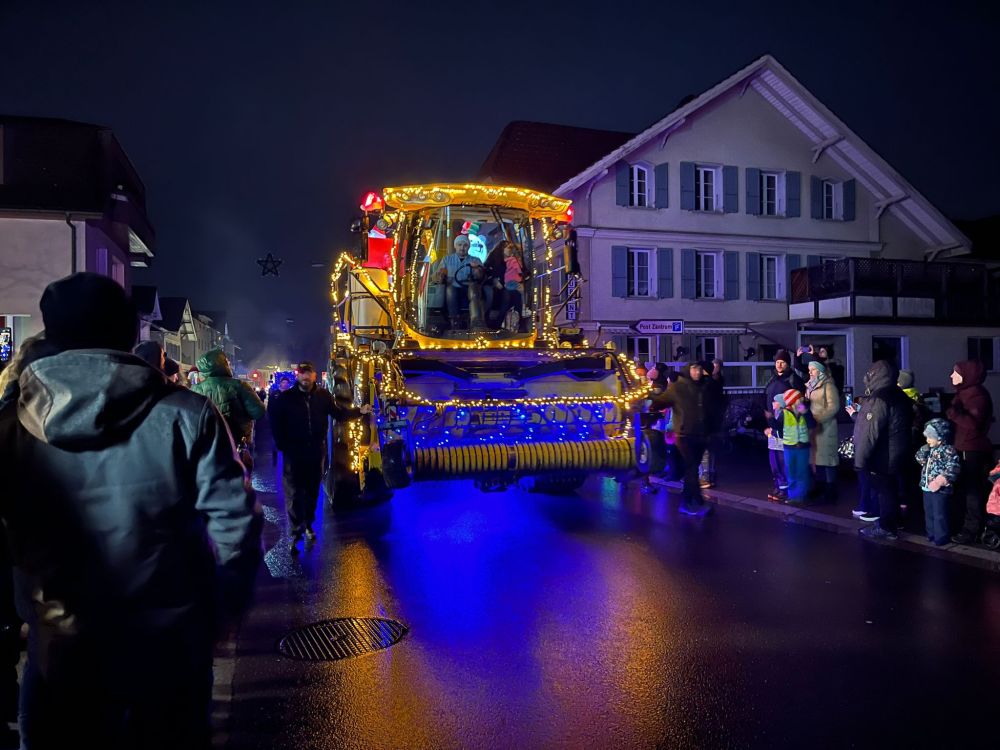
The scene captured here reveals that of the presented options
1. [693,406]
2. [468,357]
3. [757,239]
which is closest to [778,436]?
[693,406]

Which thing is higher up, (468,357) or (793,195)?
(793,195)

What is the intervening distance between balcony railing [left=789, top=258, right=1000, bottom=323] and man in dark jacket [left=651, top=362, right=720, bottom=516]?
16.2m

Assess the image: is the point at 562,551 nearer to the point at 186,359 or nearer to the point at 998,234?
the point at 998,234

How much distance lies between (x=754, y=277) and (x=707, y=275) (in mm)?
1657

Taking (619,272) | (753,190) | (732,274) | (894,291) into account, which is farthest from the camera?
(753,190)

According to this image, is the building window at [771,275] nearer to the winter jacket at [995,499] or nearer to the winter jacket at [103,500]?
the winter jacket at [995,499]

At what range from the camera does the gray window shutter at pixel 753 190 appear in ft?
84.4

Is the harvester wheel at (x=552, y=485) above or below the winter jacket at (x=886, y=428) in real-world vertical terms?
below

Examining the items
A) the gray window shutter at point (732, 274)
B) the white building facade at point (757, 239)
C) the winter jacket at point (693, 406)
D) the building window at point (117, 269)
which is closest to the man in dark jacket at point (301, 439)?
the winter jacket at point (693, 406)

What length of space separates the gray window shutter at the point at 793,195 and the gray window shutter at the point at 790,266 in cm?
151

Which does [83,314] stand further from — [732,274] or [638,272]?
[732,274]

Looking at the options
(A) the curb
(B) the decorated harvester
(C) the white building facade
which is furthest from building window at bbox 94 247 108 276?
(A) the curb

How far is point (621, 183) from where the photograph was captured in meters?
24.0

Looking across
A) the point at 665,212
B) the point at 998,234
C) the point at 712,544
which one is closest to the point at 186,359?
the point at 665,212
